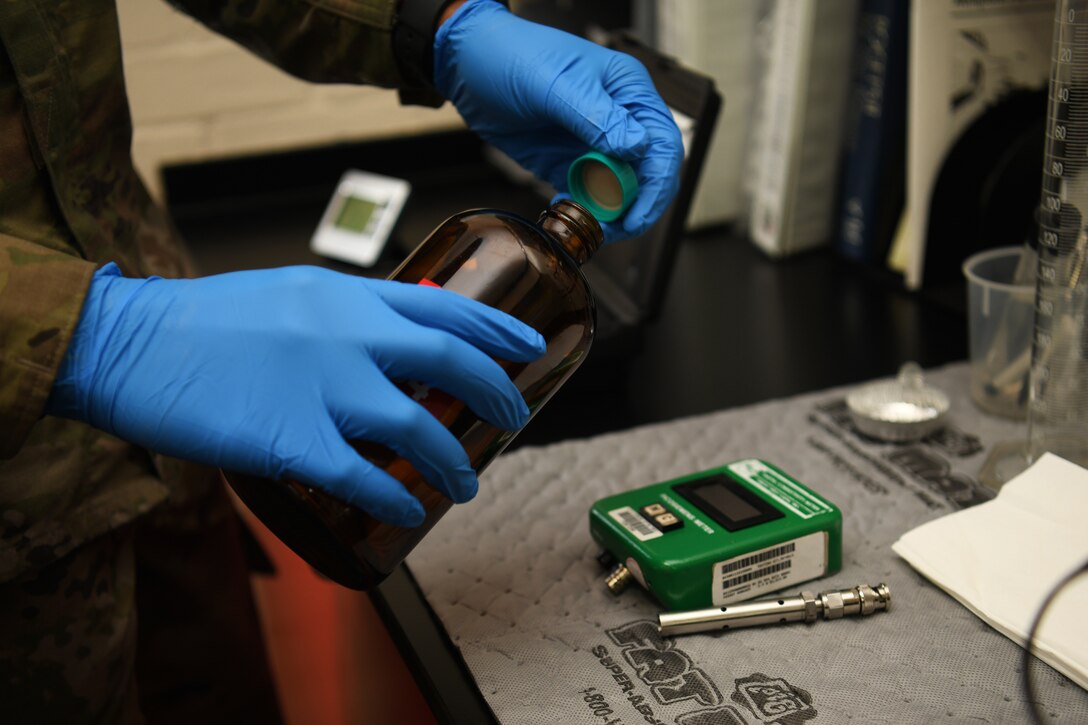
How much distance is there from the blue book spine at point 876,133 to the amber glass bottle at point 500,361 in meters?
0.69

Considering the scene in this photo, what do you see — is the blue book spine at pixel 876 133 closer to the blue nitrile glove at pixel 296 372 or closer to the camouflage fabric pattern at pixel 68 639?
the blue nitrile glove at pixel 296 372

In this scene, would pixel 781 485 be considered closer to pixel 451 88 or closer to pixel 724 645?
pixel 724 645

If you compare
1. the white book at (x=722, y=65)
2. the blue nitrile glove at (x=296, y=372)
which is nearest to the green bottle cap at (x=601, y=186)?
the blue nitrile glove at (x=296, y=372)

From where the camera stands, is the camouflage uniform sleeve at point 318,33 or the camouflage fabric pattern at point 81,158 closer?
the camouflage fabric pattern at point 81,158

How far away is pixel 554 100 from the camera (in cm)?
82

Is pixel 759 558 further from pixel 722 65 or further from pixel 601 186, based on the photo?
pixel 722 65

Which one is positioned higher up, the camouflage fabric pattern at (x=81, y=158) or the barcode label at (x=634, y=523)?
the camouflage fabric pattern at (x=81, y=158)

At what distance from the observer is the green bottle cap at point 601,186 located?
0.76 meters

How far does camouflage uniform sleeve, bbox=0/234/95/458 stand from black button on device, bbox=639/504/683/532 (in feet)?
1.41

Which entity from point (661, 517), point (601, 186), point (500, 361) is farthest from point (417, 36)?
point (661, 517)

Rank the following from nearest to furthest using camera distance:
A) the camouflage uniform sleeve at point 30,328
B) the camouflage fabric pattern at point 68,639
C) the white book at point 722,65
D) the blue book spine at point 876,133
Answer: the camouflage uniform sleeve at point 30,328 < the camouflage fabric pattern at point 68,639 < the blue book spine at point 876,133 < the white book at point 722,65

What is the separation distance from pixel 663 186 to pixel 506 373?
24 centimetres

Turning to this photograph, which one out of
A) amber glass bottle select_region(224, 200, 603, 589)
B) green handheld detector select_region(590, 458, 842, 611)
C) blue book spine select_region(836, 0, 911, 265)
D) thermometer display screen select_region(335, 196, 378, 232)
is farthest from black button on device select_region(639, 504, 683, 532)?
thermometer display screen select_region(335, 196, 378, 232)

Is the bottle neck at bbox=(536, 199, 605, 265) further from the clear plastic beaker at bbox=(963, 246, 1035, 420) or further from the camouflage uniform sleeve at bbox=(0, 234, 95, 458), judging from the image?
the clear plastic beaker at bbox=(963, 246, 1035, 420)
